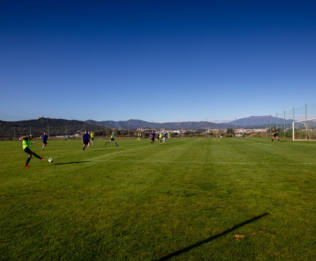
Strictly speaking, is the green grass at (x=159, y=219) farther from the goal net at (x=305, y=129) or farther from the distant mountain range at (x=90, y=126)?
the distant mountain range at (x=90, y=126)

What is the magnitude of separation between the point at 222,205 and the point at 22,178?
7422mm

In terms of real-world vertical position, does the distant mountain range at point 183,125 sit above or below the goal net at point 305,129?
above

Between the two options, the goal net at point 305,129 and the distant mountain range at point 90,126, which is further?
the distant mountain range at point 90,126

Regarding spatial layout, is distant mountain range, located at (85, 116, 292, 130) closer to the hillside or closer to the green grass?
the hillside

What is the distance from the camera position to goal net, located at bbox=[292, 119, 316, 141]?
35.5 metres

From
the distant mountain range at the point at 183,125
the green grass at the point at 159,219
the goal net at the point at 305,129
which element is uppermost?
the distant mountain range at the point at 183,125

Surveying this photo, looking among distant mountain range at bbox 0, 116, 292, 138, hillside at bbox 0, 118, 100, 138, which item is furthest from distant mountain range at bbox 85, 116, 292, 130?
hillside at bbox 0, 118, 100, 138

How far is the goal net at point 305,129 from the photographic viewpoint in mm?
35478

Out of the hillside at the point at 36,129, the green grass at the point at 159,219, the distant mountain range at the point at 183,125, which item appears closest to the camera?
the green grass at the point at 159,219

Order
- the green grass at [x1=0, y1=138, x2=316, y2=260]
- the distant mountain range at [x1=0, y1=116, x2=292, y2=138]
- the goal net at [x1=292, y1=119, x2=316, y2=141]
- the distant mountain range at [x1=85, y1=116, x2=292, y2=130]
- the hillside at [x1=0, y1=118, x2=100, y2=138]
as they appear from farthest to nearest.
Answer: the distant mountain range at [x1=85, y1=116, x2=292, y2=130]
the distant mountain range at [x1=0, y1=116, x2=292, y2=138]
the hillside at [x1=0, y1=118, x2=100, y2=138]
the goal net at [x1=292, y1=119, x2=316, y2=141]
the green grass at [x1=0, y1=138, x2=316, y2=260]

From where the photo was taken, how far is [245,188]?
7137 millimetres

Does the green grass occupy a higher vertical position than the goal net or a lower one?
lower

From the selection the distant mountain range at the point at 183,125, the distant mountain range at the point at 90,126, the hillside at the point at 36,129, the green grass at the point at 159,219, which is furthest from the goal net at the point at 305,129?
the hillside at the point at 36,129

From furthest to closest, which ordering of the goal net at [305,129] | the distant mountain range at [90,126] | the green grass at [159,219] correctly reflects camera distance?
the distant mountain range at [90,126] → the goal net at [305,129] → the green grass at [159,219]
